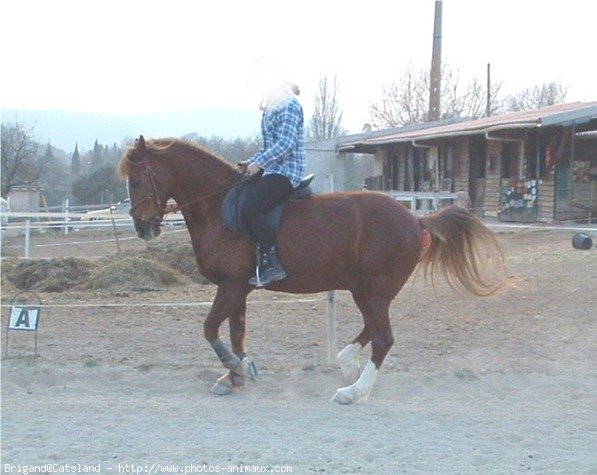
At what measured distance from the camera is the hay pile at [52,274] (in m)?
12.6

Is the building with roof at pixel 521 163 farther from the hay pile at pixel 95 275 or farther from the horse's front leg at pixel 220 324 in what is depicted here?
the horse's front leg at pixel 220 324

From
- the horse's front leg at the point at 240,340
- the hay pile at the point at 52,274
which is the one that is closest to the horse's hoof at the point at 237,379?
the horse's front leg at the point at 240,340

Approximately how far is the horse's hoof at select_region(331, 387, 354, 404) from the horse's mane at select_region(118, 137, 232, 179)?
210 centimetres

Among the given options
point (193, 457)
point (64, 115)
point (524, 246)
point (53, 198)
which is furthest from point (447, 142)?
point (64, 115)

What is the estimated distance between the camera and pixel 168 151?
22.6ft

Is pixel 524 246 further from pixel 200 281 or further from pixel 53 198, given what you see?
pixel 53 198

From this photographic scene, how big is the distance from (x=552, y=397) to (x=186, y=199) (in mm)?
3405

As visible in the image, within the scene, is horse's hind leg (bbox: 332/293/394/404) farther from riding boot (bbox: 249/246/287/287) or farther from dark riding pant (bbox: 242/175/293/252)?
dark riding pant (bbox: 242/175/293/252)

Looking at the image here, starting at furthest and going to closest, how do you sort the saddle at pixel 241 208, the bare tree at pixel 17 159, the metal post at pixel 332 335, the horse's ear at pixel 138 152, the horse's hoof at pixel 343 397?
the bare tree at pixel 17 159, the metal post at pixel 332 335, the horse's ear at pixel 138 152, the saddle at pixel 241 208, the horse's hoof at pixel 343 397

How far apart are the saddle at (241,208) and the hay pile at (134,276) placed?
218 inches

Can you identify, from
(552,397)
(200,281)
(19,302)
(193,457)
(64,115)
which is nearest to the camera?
(193,457)

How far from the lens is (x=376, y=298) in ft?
21.9

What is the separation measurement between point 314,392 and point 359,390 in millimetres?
505

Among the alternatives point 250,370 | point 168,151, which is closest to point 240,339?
point 250,370
